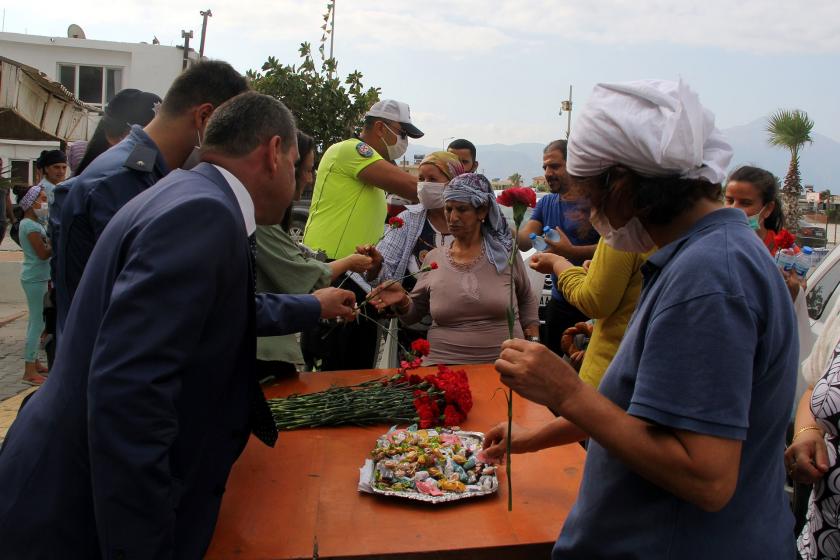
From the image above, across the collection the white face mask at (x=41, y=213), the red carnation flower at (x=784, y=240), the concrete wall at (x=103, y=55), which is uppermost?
the concrete wall at (x=103, y=55)

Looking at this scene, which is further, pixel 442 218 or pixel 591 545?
pixel 442 218

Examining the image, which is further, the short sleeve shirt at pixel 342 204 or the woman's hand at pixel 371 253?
the short sleeve shirt at pixel 342 204

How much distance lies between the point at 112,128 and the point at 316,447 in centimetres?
165

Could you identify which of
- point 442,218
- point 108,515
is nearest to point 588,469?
point 108,515

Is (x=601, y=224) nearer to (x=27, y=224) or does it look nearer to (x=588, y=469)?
(x=588, y=469)

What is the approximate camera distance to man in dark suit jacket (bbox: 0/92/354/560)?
4.71 ft

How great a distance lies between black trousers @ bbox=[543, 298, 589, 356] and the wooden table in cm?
223

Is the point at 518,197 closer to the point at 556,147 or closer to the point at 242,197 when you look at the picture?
the point at 242,197

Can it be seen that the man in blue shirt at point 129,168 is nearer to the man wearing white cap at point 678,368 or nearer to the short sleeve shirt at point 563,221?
the man wearing white cap at point 678,368

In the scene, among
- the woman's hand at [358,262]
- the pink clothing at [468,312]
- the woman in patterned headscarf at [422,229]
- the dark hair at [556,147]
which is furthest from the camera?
the dark hair at [556,147]

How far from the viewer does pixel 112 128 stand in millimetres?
3059

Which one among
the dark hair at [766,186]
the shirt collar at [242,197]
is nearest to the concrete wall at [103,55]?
the dark hair at [766,186]

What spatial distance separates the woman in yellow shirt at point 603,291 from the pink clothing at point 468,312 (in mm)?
824

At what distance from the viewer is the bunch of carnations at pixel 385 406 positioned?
2.74m
